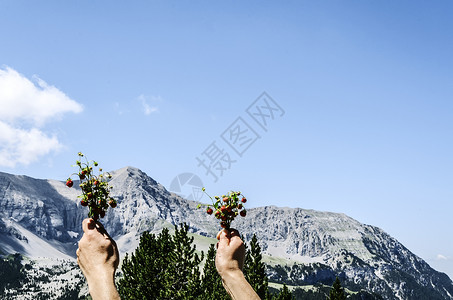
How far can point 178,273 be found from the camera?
5216 centimetres

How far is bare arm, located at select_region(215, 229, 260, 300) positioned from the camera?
37.3 feet

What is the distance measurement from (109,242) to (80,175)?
1759mm

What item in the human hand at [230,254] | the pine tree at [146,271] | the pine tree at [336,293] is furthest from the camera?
the pine tree at [336,293]

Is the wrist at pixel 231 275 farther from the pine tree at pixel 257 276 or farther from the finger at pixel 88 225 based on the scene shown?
the pine tree at pixel 257 276

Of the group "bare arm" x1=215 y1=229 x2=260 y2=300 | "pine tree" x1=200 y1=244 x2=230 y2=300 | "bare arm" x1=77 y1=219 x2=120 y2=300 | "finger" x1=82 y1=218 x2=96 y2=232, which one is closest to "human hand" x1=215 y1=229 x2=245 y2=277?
"bare arm" x1=215 y1=229 x2=260 y2=300

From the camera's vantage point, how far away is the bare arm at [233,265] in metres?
11.4

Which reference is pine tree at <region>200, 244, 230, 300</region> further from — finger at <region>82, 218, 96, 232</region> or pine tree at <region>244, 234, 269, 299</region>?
finger at <region>82, 218, 96, 232</region>

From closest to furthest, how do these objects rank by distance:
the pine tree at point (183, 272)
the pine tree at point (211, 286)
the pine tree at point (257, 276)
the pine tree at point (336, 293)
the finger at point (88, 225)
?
the finger at point (88, 225), the pine tree at point (183, 272), the pine tree at point (211, 286), the pine tree at point (257, 276), the pine tree at point (336, 293)

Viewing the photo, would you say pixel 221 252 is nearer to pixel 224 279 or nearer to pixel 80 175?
pixel 224 279

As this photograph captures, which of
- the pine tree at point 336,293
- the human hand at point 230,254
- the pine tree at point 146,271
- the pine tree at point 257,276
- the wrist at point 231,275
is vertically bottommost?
the pine tree at point 146,271

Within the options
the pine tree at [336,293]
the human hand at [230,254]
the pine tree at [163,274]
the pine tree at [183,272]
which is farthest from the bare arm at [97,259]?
the pine tree at [336,293]

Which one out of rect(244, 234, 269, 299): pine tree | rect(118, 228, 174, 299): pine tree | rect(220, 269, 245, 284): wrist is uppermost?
rect(244, 234, 269, 299): pine tree

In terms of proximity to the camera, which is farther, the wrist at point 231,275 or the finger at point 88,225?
the wrist at point 231,275

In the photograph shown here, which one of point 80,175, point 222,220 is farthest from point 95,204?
point 222,220
